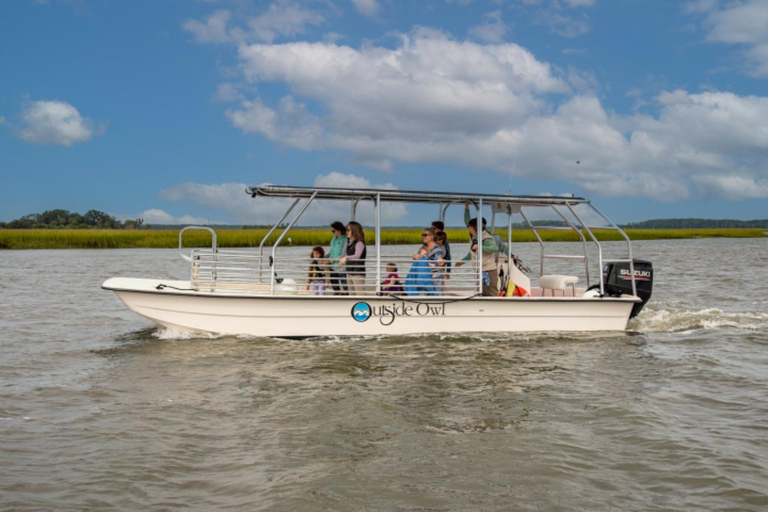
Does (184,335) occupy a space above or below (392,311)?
below

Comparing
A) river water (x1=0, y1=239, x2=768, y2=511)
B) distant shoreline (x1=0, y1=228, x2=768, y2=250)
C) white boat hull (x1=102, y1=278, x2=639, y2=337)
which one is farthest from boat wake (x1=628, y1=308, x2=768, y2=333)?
distant shoreline (x1=0, y1=228, x2=768, y2=250)

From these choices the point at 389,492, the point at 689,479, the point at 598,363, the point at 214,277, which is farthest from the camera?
the point at 214,277

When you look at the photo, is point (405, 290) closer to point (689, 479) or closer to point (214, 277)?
point (214, 277)

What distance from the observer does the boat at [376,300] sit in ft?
35.5

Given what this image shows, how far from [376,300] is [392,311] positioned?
338 millimetres

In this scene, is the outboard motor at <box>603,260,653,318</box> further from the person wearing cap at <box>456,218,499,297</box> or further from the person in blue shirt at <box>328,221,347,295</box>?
the person in blue shirt at <box>328,221,347,295</box>

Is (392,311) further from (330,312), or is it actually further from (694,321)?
(694,321)

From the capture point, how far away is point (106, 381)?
8883 millimetres

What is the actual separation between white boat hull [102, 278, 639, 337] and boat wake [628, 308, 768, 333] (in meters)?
2.53

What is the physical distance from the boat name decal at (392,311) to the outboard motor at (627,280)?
3385 mm

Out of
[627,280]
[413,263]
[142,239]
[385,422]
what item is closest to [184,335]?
[413,263]

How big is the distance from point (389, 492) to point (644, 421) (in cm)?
343

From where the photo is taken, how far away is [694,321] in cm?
1409

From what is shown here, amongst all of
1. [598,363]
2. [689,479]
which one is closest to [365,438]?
[689,479]
